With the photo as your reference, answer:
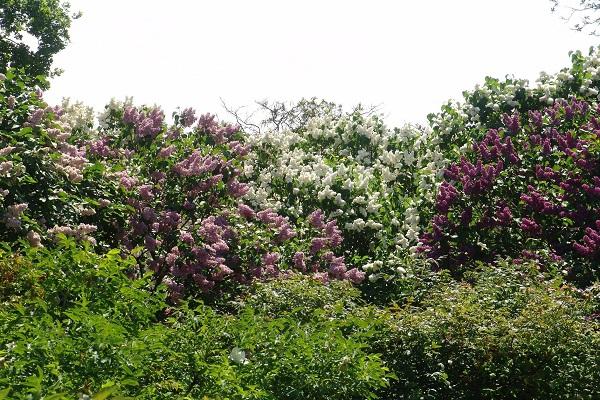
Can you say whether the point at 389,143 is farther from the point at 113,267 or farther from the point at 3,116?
the point at 113,267

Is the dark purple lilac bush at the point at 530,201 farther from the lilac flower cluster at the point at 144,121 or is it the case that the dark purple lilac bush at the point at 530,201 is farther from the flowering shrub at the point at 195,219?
the lilac flower cluster at the point at 144,121

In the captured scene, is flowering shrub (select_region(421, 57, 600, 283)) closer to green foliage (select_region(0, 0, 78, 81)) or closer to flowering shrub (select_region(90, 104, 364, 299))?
flowering shrub (select_region(90, 104, 364, 299))

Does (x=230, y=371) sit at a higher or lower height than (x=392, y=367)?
lower

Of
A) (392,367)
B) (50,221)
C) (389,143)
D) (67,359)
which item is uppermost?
(389,143)

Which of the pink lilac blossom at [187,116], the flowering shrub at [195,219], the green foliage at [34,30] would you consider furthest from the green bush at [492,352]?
the green foliage at [34,30]

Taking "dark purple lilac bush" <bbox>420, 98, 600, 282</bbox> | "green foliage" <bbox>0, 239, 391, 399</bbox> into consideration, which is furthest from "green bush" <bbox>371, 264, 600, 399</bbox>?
"dark purple lilac bush" <bbox>420, 98, 600, 282</bbox>

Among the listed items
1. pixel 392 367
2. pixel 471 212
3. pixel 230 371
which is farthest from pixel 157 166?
pixel 230 371

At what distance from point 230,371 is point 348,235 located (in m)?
7.90

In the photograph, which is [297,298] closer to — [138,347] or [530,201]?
[138,347]

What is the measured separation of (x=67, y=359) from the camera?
439cm

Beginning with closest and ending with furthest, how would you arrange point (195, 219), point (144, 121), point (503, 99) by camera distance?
point (195, 219) < point (144, 121) < point (503, 99)

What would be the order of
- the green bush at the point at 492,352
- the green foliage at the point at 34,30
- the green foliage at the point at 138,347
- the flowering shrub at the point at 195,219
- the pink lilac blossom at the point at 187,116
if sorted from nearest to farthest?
1. the green foliage at the point at 138,347
2. the green bush at the point at 492,352
3. the flowering shrub at the point at 195,219
4. the pink lilac blossom at the point at 187,116
5. the green foliage at the point at 34,30

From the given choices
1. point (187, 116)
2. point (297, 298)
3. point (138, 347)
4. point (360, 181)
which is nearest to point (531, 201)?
point (360, 181)

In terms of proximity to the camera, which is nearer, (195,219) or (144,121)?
(195,219)
